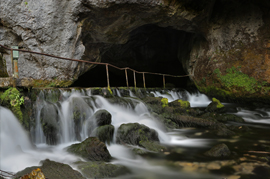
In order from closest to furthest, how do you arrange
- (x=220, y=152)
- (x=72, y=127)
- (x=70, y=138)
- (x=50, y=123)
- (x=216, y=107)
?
(x=220, y=152) → (x=50, y=123) → (x=70, y=138) → (x=72, y=127) → (x=216, y=107)

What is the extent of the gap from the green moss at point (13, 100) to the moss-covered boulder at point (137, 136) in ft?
7.13

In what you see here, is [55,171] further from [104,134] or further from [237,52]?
[237,52]

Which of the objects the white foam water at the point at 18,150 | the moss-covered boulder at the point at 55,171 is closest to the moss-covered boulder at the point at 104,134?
the white foam water at the point at 18,150

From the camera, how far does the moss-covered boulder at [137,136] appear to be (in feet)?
13.5

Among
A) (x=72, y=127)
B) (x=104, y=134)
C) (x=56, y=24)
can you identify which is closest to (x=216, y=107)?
(x=104, y=134)

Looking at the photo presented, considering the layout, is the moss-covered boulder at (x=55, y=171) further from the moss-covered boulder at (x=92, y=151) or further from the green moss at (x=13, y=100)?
the green moss at (x=13, y=100)

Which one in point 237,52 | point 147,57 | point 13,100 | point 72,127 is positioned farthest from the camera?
point 147,57

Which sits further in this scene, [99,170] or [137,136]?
[137,136]

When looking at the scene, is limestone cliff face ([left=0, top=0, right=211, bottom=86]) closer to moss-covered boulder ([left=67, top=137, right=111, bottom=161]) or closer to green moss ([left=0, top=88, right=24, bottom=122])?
green moss ([left=0, top=88, right=24, bottom=122])

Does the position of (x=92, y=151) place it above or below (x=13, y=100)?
below

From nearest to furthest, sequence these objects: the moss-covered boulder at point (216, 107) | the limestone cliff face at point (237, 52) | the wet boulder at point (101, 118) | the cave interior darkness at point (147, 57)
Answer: the wet boulder at point (101, 118) < the moss-covered boulder at point (216, 107) < the limestone cliff face at point (237, 52) < the cave interior darkness at point (147, 57)

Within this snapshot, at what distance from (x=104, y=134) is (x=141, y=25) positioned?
697 cm

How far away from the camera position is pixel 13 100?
3.82 m

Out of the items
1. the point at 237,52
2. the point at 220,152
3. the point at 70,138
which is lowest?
the point at 220,152
